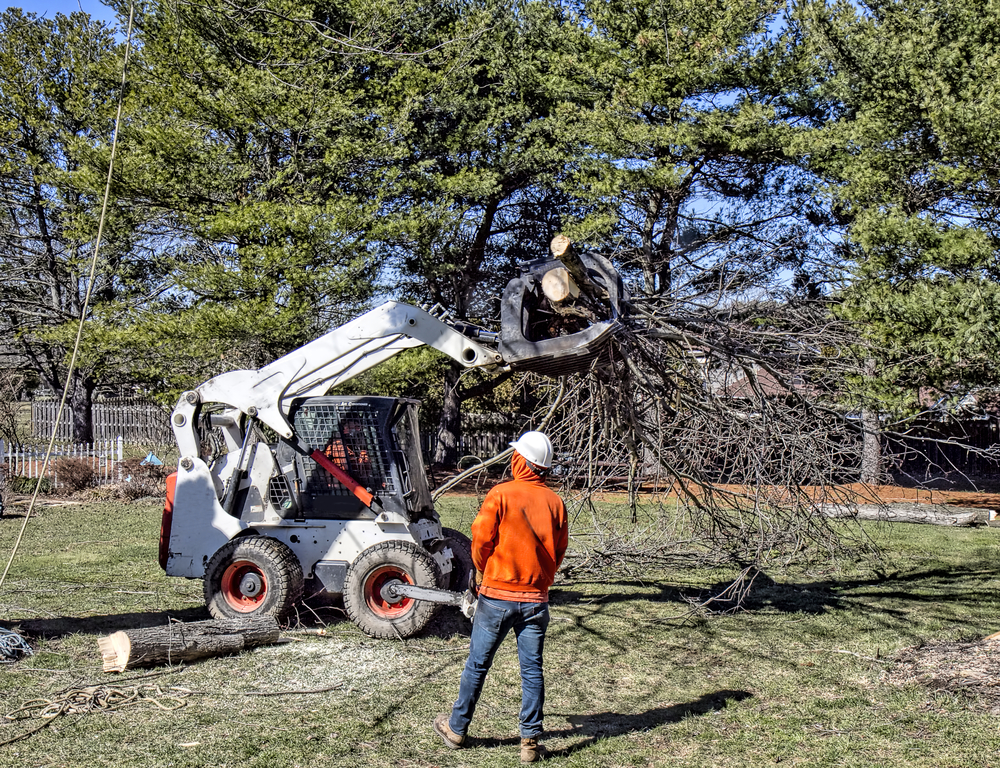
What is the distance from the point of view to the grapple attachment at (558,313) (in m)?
6.20

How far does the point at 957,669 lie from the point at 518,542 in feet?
11.6

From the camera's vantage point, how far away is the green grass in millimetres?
5184

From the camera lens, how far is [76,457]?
19141mm

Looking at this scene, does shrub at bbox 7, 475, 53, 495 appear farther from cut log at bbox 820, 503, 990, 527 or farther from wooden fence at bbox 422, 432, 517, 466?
cut log at bbox 820, 503, 990, 527

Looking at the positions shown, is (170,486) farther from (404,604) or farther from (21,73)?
(21,73)

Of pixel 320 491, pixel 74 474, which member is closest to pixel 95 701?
pixel 320 491

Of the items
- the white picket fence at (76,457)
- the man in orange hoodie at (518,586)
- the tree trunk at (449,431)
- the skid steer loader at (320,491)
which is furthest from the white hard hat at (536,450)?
the tree trunk at (449,431)

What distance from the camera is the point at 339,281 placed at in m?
17.7

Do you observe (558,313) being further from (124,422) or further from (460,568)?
(124,422)

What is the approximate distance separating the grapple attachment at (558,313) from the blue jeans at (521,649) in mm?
1815

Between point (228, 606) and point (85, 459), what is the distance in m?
12.8

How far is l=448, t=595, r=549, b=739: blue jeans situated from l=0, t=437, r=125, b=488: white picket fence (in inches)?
618

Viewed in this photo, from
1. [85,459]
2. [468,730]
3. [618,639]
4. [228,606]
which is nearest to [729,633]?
[618,639]

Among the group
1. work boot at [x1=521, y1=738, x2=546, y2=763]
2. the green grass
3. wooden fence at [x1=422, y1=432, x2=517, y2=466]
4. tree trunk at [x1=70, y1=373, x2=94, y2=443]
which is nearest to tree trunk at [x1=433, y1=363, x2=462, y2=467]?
wooden fence at [x1=422, y1=432, x2=517, y2=466]
